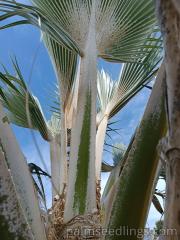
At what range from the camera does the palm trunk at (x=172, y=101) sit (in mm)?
621

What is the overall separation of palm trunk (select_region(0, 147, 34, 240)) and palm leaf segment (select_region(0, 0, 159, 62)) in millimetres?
944

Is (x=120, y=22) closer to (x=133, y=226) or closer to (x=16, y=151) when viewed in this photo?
(x=16, y=151)

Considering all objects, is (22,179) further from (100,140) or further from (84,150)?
(100,140)

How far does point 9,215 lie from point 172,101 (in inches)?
16.2

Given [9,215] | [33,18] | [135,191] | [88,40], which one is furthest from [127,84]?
[9,215]

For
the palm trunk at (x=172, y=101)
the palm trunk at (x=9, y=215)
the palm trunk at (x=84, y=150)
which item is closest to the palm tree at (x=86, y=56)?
the palm trunk at (x=84, y=150)

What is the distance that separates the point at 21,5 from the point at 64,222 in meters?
0.84

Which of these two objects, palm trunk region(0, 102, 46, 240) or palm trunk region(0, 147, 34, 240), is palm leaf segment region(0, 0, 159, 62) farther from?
palm trunk region(0, 147, 34, 240)

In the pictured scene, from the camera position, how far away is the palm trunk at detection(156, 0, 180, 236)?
621mm

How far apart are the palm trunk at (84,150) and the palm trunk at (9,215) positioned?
1.95ft

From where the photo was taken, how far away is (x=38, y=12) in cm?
155

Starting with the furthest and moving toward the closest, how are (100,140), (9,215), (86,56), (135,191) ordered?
(100,140) → (86,56) → (135,191) → (9,215)

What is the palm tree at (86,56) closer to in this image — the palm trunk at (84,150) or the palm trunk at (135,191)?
the palm trunk at (84,150)

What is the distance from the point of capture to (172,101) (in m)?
0.65
